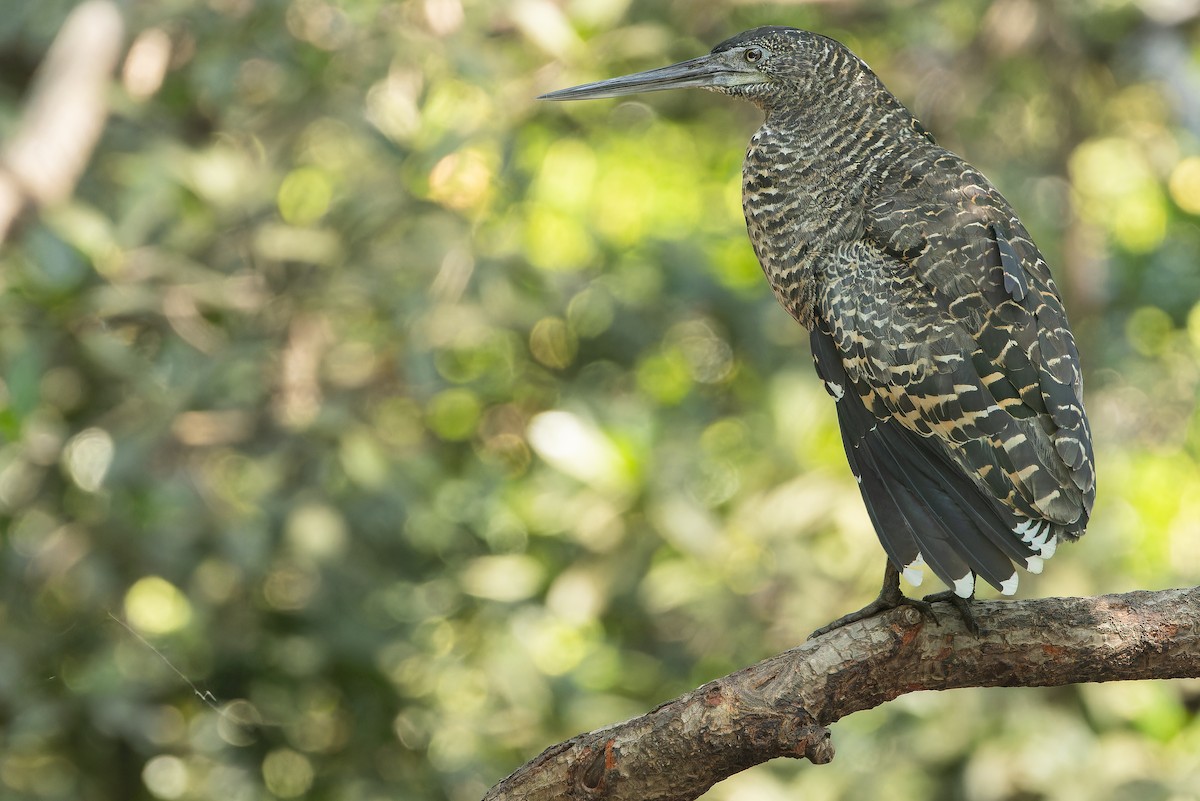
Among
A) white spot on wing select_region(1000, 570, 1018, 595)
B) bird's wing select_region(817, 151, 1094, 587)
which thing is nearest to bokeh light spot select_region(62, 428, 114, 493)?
bird's wing select_region(817, 151, 1094, 587)

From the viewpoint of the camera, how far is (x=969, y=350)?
2881mm

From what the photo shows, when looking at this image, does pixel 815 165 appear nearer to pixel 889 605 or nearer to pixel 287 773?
pixel 889 605

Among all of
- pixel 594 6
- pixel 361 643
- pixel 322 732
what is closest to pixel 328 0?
pixel 594 6

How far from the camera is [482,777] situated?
452 cm

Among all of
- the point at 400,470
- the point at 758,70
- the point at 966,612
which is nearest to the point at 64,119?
the point at 400,470

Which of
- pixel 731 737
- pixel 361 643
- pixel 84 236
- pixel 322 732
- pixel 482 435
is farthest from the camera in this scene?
pixel 482 435

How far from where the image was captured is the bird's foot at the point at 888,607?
2.74 meters

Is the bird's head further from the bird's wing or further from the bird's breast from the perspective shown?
the bird's wing

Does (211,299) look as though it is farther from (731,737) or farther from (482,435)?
(731,737)

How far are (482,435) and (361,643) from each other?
1.18 meters

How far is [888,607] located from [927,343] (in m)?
0.53

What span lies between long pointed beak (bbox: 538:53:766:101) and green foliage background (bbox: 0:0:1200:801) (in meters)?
0.90

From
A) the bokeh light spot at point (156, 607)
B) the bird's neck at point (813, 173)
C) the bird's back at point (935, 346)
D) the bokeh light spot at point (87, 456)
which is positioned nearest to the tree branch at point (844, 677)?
the bird's back at point (935, 346)

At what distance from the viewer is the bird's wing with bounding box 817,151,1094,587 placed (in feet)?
9.09
